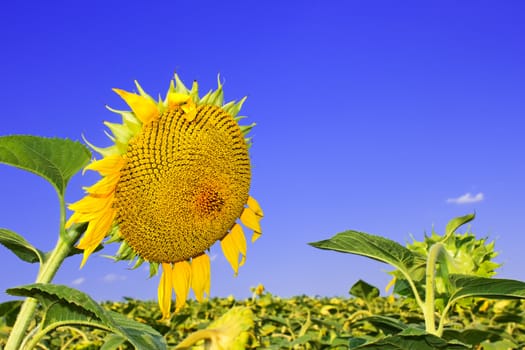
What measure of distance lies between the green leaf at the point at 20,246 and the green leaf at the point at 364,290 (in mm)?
2029

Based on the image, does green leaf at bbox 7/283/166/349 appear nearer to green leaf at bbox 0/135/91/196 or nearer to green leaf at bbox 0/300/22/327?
green leaf at bbox 0/135/91/196

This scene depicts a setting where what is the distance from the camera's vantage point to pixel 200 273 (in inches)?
107

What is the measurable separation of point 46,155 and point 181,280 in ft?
3.15

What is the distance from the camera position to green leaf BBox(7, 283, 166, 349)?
147cm

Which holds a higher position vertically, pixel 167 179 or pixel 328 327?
pixel 167 179

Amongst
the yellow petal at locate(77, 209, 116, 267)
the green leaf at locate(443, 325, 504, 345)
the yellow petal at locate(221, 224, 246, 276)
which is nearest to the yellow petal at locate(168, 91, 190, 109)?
the yellow petal at locate(77, 209, 116, 267)

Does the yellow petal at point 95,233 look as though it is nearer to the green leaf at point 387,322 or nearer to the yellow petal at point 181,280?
the yellow petal at point 181,280

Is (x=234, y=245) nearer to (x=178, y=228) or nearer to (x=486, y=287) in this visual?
(x=178, y=228)

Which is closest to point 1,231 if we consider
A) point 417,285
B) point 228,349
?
point 228,349

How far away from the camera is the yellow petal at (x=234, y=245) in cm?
283

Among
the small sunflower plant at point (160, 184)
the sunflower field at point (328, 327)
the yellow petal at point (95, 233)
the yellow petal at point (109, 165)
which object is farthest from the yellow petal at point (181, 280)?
the yellow petal at point (109, 165)

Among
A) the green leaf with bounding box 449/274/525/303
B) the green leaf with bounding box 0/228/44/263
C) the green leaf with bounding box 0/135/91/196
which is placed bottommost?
the green leaf with bounding box 449/274/525/303

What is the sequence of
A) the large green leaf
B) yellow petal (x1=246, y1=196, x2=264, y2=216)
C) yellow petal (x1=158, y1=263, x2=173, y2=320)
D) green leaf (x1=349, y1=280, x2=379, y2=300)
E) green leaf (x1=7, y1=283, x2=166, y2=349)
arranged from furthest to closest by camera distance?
1. green leaf (x1=349, y1=280, x2=379, y2=300)
2. yellow petal (x1=246, y1=196, x2=264, y2=216)
3. yellow petal (x1=158, y1=263, x2=173, y2=320)
4. the large green leaf
5. green leaf (x1=7, y1=283, x2=166, y2=349)

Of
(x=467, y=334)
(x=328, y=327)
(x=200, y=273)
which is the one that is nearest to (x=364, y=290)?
(x=328, y=327)
